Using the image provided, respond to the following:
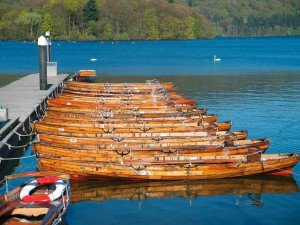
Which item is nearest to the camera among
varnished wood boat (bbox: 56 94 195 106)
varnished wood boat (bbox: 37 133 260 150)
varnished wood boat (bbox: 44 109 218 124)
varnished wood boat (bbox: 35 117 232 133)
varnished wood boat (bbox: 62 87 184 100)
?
varnished wood boat (bbox: 37 133 260 150)

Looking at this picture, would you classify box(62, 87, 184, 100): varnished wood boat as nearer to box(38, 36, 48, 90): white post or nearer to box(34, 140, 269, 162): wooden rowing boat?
box(38, 36, 48, 90): white post

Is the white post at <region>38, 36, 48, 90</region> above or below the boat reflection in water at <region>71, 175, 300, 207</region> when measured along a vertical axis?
above

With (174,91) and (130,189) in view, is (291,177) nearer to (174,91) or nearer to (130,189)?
(130,189)

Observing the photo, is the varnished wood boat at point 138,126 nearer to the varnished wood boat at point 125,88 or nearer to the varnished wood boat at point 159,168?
the varnished wood boat at point 159,168

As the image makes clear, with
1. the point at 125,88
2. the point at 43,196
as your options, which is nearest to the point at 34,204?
the point at 43,196

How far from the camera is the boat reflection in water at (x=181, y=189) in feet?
69.3

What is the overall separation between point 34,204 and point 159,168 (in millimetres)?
6435

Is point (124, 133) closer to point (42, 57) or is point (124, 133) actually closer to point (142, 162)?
point (142, 162)

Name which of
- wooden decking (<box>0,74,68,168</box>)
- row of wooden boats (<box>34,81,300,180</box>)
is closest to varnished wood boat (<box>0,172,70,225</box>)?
row of wooden boats (<box>34,81,300,180</box>)

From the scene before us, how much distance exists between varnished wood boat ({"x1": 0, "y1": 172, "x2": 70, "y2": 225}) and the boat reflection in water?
2818 millimetres

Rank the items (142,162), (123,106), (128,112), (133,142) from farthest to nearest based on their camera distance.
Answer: (123,106)
(128,112)
(133,142)
(142,162)

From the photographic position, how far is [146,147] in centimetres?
2356

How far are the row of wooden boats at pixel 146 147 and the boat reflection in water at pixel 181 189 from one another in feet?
0.97

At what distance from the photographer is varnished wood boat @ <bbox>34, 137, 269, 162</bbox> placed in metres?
22.6
